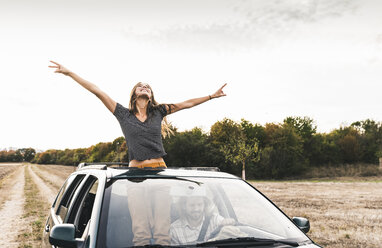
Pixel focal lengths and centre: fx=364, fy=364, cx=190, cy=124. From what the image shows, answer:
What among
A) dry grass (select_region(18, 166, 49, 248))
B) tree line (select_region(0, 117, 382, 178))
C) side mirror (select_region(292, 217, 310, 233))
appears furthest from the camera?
tree line (select_region(0, 117, 382, 178))

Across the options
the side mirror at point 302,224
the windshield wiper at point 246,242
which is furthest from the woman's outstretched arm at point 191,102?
the windshield wiper at point 246,242

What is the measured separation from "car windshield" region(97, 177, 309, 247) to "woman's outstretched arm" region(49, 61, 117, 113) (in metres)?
1.45

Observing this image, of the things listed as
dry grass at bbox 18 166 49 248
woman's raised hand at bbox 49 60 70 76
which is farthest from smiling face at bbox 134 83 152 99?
dry grass at bbox 18 166 49 248

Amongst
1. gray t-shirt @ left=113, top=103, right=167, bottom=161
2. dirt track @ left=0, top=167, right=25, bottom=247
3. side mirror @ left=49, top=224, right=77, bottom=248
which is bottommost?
dirt track @ left=0, top=167, right=25, bottom=247

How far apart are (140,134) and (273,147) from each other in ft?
199

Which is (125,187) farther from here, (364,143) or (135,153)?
(364,143)

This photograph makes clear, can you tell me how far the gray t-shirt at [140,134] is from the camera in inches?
144

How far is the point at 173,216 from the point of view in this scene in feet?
9.13

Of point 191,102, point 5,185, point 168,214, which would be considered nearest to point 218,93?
point 191,102

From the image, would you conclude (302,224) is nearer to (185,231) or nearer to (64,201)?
(185,231)

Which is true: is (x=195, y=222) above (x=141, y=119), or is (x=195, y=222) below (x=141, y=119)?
below

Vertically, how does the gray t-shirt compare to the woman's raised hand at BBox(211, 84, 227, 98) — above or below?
below

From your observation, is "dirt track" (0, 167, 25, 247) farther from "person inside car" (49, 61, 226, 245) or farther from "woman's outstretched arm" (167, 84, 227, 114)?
"woman's outstretched arm" (167, 84, 227, 114)

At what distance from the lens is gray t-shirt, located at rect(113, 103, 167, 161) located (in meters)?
3.65
